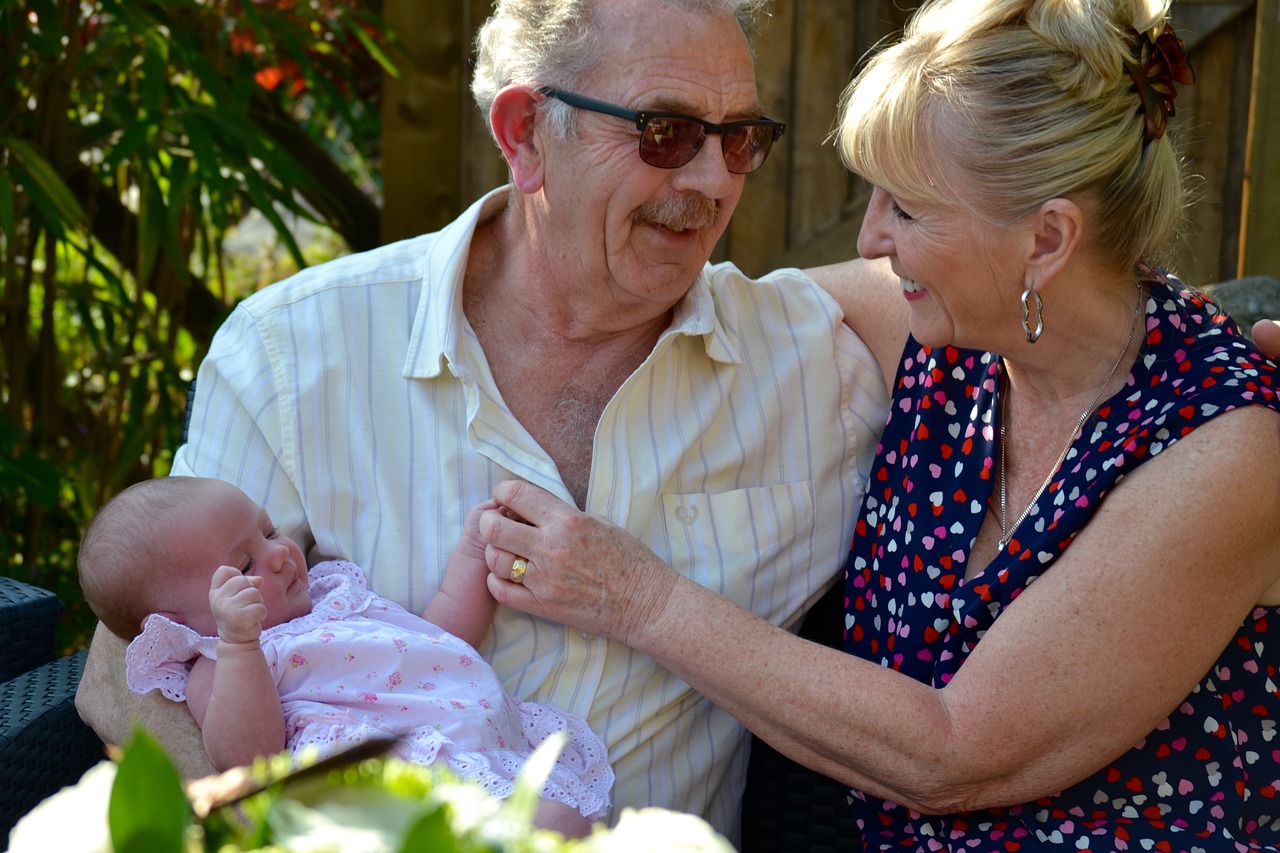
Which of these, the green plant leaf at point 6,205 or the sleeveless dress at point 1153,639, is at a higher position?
the green plant leaf at point 6,205

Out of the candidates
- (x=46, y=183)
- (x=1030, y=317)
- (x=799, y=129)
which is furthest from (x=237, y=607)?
(x=799, y=129)

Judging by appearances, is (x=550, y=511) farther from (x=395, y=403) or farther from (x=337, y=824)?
(x=337, y=824)

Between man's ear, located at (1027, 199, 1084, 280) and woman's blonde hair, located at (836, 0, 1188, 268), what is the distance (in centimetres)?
2

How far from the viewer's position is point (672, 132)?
2.02m

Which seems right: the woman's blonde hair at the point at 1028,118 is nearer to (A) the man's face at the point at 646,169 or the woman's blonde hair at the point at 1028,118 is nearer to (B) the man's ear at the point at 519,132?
(A) the man's face at the point at 646,169

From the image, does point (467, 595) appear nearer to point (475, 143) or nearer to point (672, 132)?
point (672, 132)

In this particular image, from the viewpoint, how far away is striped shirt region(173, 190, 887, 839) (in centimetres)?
203

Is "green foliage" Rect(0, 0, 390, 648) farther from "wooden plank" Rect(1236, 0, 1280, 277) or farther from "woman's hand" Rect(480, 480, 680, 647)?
"wooden plank" Rect(1236, 0, 1280, 277)

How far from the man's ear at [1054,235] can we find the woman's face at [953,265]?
2 cm

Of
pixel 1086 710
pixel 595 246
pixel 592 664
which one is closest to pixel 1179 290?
pixel 1086 710

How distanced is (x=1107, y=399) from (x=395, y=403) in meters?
1.09

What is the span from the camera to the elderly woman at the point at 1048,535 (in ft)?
5.50

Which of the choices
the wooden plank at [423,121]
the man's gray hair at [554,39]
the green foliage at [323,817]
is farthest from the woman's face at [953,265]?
the wooden plank at [423,121]

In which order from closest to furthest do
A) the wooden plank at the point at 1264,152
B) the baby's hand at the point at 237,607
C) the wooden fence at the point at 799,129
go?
the baby's hand at the point at 237,607, the wooden plank at the point at 1264,152, the wooden fence at the point at 799,129
